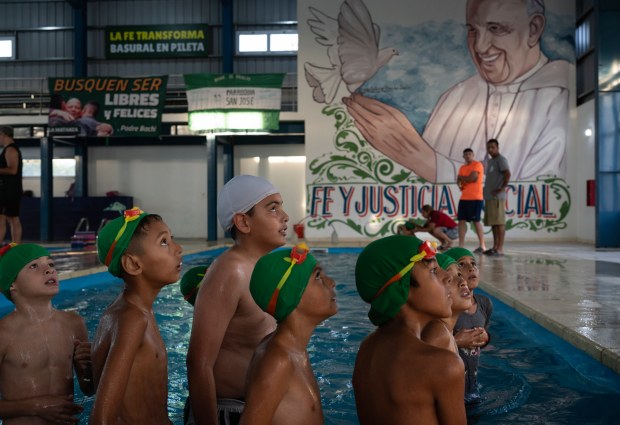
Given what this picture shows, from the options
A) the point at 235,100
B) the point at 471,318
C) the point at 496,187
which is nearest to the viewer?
the point at 471,318

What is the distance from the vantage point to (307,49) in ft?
56.4

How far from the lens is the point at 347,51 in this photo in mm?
17094

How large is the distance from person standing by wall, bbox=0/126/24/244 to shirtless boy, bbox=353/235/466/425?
812 centimetres

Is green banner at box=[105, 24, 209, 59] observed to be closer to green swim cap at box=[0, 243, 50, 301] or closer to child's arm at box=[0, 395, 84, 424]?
green swim cap at box=[0, 243, 50, 301]

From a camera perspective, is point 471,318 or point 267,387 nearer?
point 267,387

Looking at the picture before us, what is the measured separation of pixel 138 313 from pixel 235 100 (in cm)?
1470

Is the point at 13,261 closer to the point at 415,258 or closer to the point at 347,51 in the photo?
the point at 415,258

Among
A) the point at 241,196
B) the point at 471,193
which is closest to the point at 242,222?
the point at 241,196

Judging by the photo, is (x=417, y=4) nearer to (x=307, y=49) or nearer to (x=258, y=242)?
(x=307, y=49)

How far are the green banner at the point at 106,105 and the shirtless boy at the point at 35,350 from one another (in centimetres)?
1502

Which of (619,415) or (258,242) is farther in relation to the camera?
(619,415)

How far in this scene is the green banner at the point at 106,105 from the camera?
16844 millimetres

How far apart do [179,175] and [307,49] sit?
635 cm

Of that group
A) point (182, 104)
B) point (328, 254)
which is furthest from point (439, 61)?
point (182, 104)
